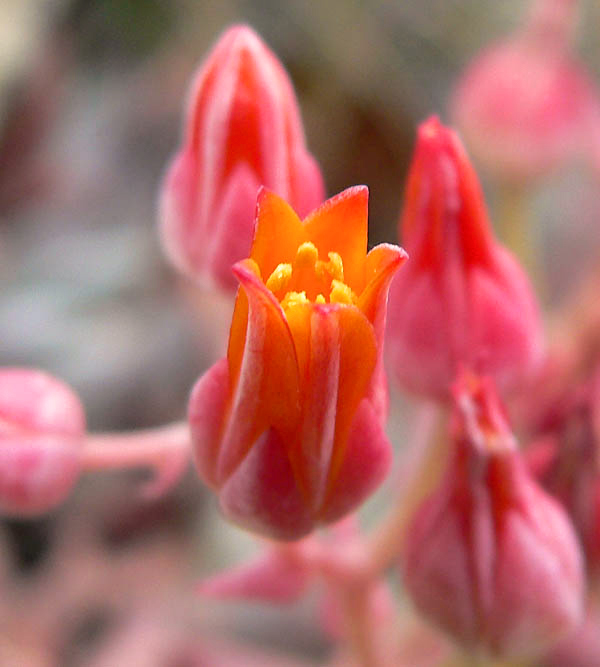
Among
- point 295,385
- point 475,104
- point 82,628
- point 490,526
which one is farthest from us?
point 82,628

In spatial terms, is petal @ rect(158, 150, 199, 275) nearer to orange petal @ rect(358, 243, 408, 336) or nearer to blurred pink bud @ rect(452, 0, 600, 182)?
orange petal @ rect(358, 243, 408, 336)

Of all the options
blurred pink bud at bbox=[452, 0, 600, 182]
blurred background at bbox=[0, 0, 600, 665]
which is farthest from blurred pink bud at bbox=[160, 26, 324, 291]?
blurred background at bbox=[0, 0, 600, 665]

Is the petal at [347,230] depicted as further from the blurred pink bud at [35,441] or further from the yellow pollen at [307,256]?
the blurred pink bud at [35,441]

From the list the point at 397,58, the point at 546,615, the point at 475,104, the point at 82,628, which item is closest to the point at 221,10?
the point at 397,58

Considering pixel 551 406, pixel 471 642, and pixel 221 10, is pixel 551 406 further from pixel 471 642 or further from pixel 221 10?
pixel 221 10

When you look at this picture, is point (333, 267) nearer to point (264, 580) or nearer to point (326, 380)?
point (326, 380)

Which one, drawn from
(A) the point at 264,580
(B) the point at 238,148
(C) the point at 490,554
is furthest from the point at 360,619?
(B) the point at 238,148
